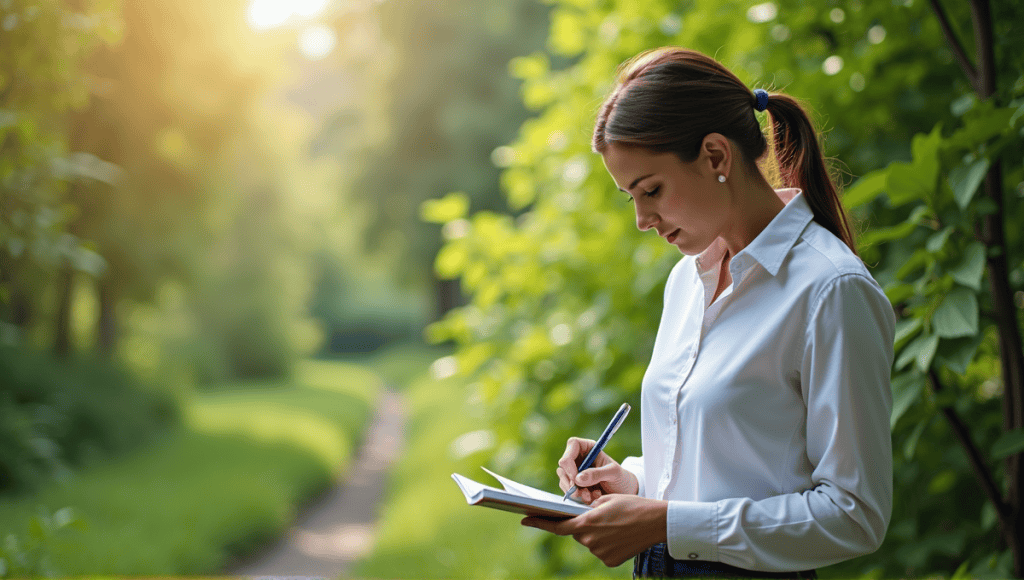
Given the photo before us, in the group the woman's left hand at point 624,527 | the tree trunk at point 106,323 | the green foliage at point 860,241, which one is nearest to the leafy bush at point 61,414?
the tree trunk at point 106,323

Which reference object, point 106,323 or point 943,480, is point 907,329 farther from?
point 106,323

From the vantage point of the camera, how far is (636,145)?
1.38 metres

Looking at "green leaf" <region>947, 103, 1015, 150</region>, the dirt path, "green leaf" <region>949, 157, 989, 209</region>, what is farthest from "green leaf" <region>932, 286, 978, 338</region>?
the dirt path

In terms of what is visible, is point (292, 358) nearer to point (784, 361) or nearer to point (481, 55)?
point (481, 55)

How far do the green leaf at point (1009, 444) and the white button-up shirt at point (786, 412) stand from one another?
1006mm

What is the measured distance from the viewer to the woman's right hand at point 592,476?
1.51 meters

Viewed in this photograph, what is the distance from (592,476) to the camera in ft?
4.96

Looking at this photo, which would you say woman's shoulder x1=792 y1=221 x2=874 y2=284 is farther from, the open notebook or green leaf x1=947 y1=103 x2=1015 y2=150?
green leaf x1=947 y1=103 x2=1015 y2=150

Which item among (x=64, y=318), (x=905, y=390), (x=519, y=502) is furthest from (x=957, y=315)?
(x=64, y=318)

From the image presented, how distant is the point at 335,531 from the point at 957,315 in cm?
792

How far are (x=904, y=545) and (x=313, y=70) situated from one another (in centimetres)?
2701

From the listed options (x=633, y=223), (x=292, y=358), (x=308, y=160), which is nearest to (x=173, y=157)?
(x=633, y=223)

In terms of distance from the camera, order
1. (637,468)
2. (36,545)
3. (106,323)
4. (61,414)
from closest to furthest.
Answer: (637,468), (36,545), (61,414), (106,323)

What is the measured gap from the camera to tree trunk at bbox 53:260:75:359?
926 cm
